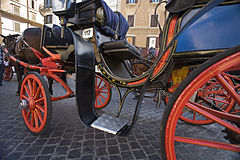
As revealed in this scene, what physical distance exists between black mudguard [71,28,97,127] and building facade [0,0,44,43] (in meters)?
25.0

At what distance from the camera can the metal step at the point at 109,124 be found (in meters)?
1.40

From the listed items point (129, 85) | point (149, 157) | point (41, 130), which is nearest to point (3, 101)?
point (41, 130)

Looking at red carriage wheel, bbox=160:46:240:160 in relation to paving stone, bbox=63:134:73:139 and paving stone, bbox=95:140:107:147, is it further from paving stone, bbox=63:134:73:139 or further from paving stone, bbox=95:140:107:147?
paving stone, bbox=63:134:73:139

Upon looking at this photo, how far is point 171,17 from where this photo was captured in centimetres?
125

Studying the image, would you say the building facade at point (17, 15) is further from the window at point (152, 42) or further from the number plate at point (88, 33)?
the number plate at point (88, 33)

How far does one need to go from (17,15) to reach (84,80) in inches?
1108

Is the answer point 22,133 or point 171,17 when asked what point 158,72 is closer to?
point 171,17

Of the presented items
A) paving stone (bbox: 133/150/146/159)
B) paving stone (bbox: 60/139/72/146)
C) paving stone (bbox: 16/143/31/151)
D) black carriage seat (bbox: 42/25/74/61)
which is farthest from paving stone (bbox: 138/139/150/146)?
black carriage seat (bbox: 42/25/74/61)

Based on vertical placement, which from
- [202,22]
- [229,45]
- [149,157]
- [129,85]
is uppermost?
[202,22]

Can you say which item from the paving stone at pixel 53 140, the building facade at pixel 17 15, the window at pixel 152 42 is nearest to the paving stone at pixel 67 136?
the paving stone at pixel 53 140

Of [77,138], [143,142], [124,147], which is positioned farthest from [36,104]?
[143,142]

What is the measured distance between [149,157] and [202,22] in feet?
4.98

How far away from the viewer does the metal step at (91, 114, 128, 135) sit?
1.40 metres

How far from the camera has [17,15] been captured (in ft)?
68.3
